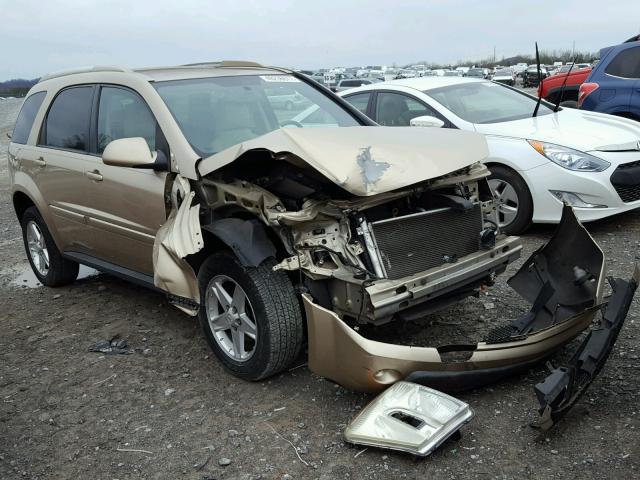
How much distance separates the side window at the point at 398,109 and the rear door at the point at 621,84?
3.18m

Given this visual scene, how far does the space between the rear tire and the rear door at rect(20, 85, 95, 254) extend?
335 millimetres

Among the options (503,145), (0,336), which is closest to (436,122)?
(503,145)

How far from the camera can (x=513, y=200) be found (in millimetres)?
6031

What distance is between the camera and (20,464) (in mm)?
3080

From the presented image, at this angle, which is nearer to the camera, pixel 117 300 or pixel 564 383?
pixel 564 383

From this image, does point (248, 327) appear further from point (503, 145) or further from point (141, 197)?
point (503, 145)

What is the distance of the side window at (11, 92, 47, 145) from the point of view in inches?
212

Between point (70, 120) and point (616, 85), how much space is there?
698 cm

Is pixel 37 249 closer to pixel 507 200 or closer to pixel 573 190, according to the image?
pixel 507 200

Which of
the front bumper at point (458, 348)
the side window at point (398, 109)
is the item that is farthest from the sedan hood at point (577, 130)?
the front bumper at point (458, 348)

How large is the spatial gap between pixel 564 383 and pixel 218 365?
6.92 ft

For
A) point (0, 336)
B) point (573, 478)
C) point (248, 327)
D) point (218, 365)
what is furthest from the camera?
point (0, 336)

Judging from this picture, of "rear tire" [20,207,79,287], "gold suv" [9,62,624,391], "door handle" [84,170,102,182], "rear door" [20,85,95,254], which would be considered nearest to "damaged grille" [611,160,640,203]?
"gold suv" [9,62,624,391]

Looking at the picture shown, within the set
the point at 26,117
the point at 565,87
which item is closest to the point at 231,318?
the point at 26,117
